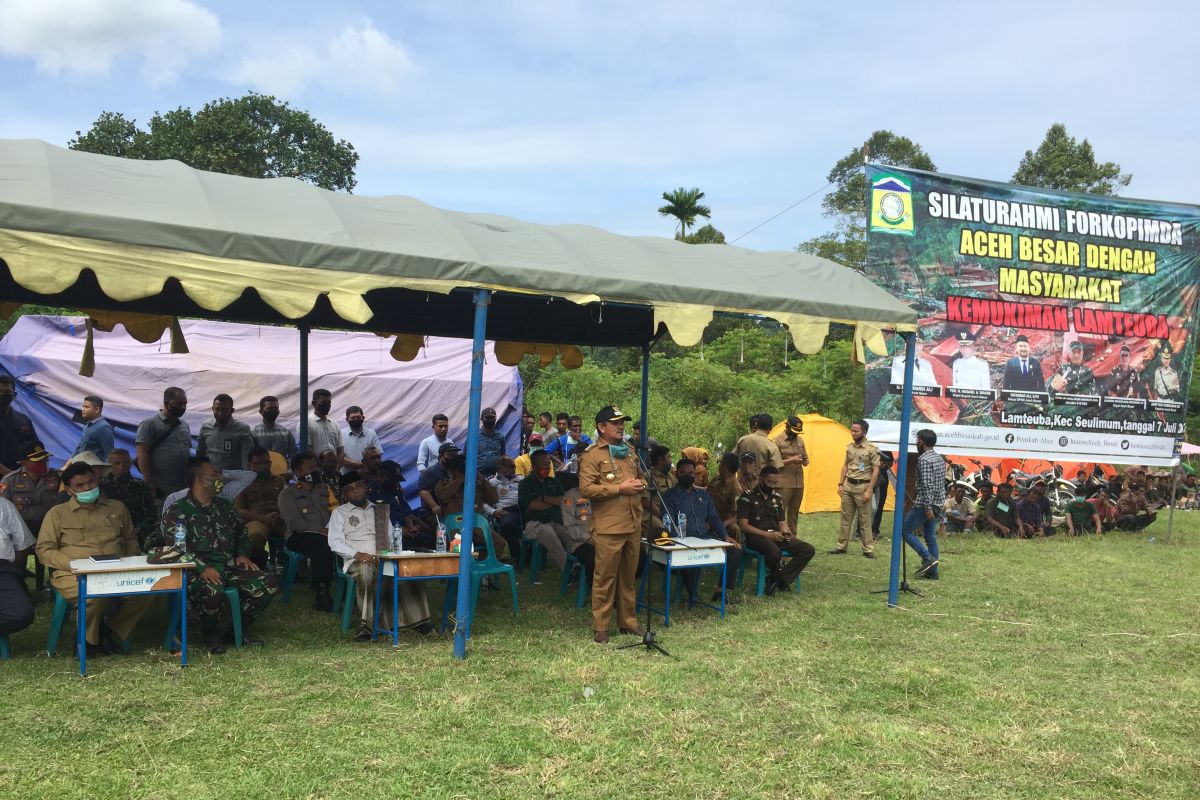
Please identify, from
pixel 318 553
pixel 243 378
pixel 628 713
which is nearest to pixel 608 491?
pixel 628 713

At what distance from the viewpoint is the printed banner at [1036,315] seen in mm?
12867

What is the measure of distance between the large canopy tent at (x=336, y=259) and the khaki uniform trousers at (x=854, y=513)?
280cm

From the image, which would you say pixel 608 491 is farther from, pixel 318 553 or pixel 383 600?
pixel 318 553

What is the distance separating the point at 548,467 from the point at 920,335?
6.97m

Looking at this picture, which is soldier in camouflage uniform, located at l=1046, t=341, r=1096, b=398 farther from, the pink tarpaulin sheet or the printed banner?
the pink tarpaulin sheet

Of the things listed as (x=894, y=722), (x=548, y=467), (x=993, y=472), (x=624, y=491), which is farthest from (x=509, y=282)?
(x=993, y=472)

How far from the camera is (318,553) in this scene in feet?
24.2

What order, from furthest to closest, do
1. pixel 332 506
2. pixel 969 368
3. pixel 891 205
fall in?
pixel 969 368 < pixel 891 205 < pixel 332 506

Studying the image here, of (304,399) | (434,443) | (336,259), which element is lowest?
(434,443)

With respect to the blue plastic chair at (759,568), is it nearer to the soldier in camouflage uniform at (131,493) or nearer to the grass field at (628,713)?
the grass field at (628,713)

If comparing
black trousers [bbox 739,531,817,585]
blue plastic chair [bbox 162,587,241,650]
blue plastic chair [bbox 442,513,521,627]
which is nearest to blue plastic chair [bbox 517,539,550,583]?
blue plastic chair [bbox 442,513,521,627]

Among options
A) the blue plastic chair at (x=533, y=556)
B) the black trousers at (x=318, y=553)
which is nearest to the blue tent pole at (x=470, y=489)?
the black trousers at (x=318, y=553)

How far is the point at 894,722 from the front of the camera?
514cm

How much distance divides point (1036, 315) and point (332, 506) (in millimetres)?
11105
